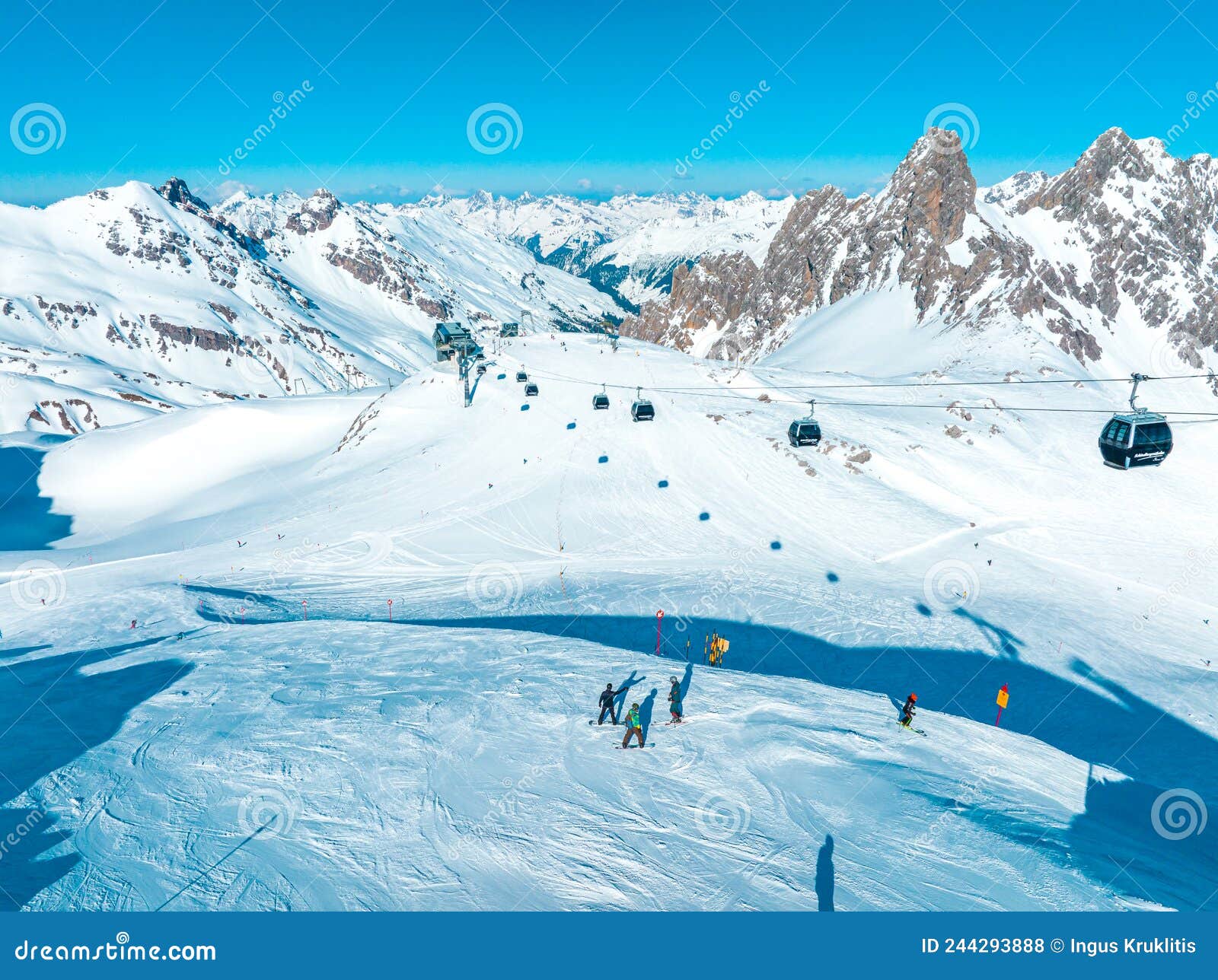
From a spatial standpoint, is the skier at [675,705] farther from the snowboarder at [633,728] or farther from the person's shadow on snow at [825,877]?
the person's shadow on snow at [825,877]

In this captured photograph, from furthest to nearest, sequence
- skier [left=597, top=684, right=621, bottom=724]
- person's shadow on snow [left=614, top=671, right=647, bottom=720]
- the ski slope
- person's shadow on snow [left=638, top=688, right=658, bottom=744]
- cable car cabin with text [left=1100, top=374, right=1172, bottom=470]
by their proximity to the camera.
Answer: cable car cabin with text [left=1100, top=374, right=1172, bottom=470] → person's shadow on snow [left=614, top=671, right=647, bottom=720] → person's shadow on snow [left=638, top=688, right=658, bottom=744] → skier [left=597, top=684, right=621, bottom=724] → the ski slope

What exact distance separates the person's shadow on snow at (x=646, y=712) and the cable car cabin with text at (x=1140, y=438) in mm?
20261

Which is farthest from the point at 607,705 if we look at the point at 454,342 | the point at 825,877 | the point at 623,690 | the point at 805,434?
the point at 454,342

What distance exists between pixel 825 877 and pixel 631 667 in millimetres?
10606

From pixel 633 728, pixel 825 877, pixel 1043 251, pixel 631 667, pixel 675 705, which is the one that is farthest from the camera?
pixel 1043 251

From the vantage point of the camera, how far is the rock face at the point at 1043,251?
110938 millimetres

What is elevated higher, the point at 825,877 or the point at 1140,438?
the point at 1140,438

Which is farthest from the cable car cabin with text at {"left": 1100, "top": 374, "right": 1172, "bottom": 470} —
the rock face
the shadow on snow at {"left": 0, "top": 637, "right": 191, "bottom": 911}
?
the rock face

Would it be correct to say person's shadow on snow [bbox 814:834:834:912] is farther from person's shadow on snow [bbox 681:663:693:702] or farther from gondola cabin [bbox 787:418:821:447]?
gondola cabin [bbox 787:418:821:447]

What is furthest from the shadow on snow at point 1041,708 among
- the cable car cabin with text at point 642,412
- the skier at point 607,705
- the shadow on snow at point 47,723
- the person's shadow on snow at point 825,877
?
the cable car cabin with text at point 642,412

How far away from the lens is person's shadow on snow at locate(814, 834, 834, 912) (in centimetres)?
1273

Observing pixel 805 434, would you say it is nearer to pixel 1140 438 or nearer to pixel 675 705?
pixel 1140 438

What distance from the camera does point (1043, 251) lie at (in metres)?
127

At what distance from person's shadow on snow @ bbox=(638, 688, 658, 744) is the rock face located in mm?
97800
